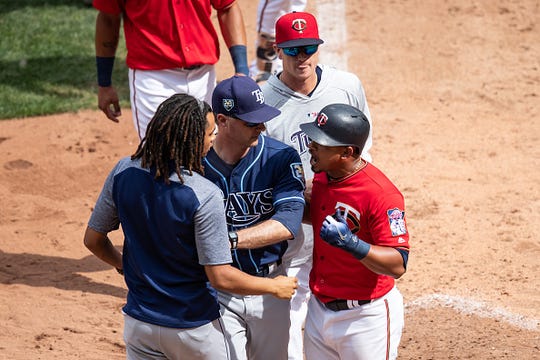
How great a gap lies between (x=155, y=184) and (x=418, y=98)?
6808mm

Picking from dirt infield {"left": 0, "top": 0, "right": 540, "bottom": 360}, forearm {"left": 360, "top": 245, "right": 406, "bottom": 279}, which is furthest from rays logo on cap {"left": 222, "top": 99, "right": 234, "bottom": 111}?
dirt infield {"left": 0, "top": 0, "right": 540, "bottom": 360}

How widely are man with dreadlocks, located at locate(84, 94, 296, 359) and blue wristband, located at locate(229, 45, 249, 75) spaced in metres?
2.38

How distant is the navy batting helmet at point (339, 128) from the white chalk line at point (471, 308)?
241cm

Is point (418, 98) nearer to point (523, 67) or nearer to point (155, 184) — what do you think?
point (523, 67)

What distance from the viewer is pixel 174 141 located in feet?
11.9

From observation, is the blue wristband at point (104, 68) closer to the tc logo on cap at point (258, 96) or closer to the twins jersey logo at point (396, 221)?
the tc logo on cap at point (258, 96)

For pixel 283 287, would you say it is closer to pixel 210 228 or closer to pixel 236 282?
pixel 236 282

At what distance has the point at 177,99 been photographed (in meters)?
3.73

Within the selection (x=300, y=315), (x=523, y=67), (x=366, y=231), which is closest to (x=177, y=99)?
(x=366, y=231)

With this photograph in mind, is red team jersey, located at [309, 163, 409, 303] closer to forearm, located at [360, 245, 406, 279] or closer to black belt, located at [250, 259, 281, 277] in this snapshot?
forearm, located at [360, 245, 406, 279]

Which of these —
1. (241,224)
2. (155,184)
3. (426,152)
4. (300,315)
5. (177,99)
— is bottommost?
(426,152)

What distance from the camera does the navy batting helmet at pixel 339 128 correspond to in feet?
13.2

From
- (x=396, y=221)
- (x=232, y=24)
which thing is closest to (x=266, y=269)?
(x=396, y=221)

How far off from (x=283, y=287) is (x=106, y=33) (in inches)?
121
